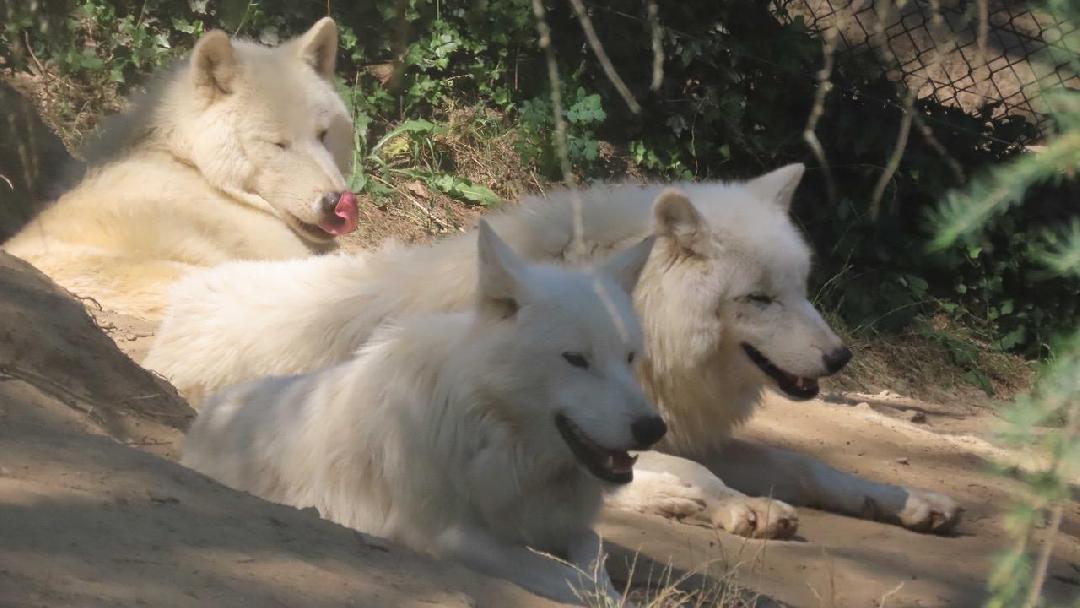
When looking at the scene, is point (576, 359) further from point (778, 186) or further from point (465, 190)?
point (465, 190)

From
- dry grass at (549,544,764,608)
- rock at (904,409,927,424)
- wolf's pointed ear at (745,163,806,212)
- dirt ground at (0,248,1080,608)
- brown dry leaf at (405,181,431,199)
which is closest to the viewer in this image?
dirt ground at (0,248,1080,608)

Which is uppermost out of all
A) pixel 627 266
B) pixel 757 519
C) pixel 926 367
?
pixel 627 266

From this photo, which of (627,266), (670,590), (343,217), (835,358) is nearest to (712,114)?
(343,217)

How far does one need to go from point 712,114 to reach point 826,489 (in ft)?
14.5

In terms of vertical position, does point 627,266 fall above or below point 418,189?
above

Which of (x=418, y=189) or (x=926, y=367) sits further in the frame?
(x=418, y=189)

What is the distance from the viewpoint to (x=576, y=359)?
12.1 ft

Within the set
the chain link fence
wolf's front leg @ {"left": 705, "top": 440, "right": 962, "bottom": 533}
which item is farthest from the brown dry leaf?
wolf's front leg @ {"left": 705, "top": 440, "right": 962, "bottom": 533}

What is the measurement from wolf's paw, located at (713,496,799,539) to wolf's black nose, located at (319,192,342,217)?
10.5 feet

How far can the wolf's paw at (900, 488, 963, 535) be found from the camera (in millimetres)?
5234

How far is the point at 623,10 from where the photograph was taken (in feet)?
29.7

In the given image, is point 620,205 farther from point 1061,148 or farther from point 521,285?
point 1061,148

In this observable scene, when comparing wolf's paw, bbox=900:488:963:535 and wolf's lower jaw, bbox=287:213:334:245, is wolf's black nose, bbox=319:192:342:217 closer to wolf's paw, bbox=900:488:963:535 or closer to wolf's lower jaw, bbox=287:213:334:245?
wolf's lower jaw, bbox=287:213:334:245

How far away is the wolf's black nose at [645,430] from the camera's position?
3543mm
